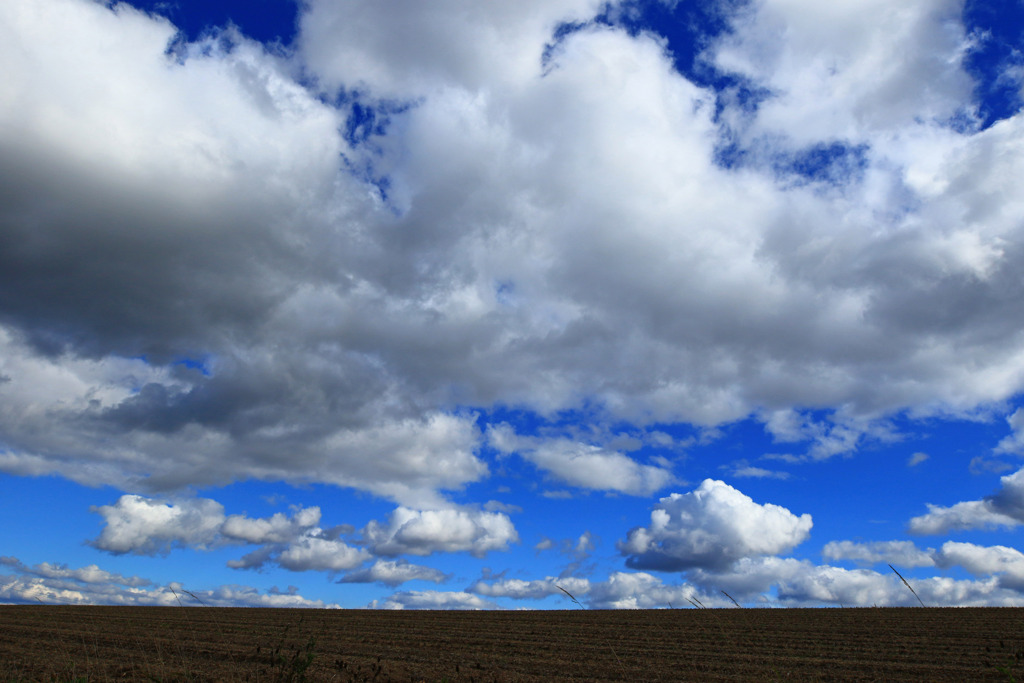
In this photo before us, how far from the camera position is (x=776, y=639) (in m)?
30.8

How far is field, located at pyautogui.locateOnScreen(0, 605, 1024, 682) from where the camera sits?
1931 centimetres

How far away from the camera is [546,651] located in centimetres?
2711

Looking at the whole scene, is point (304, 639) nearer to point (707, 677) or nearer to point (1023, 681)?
point (707, 677)

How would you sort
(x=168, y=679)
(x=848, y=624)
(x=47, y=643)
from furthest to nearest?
(x=848, y=624)
(x=47, y=643)
(x=168, y=679)

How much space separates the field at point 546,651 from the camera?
19312mm

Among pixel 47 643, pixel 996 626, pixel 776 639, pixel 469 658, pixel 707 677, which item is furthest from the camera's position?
pixel 996 626

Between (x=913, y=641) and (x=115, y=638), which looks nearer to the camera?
Result: (x=913, y=641)

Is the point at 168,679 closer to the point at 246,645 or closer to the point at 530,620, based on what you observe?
the point at 246,645

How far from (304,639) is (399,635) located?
5307 mm

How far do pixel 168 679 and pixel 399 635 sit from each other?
21.8 m

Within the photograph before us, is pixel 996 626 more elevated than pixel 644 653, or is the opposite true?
pixel 996 626

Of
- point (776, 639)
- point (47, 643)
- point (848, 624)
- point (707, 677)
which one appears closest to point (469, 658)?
point (707, 677)

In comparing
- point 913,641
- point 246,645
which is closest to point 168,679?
point 246,645

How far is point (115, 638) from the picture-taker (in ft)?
102
